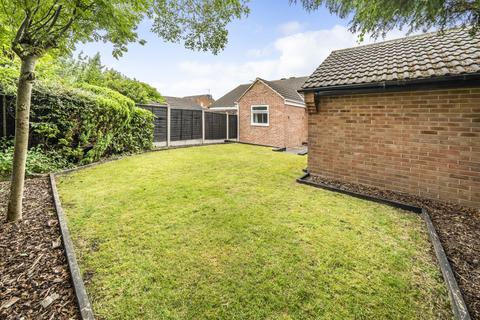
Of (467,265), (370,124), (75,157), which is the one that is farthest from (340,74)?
(75,157)

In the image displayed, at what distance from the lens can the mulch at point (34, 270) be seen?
1.82 meters

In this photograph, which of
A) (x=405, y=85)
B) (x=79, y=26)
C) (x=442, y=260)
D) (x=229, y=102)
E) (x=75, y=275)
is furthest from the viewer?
(x=229, y=102)

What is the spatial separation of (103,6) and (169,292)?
326 cm

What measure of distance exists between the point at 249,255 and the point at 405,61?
5685 mm

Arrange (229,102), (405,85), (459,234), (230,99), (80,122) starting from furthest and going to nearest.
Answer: (230,99) → (229,102) → (80,122) → (405,85) → (459,234)

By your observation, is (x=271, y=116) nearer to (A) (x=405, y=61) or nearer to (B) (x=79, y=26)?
(A) (x=405, y=61)

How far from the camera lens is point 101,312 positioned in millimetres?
1814

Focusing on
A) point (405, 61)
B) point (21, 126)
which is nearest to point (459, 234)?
point (405, 61)

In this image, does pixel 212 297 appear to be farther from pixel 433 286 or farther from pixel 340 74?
pixel 340 74

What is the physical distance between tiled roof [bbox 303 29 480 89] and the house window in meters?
8.08

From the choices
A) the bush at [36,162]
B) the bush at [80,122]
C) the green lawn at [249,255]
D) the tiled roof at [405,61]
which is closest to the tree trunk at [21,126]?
the green lawn at [249,255]

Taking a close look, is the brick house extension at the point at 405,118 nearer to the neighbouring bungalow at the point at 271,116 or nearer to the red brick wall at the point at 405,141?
the red brick wall at the point at 405,141

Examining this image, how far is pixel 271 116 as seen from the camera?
1471cm

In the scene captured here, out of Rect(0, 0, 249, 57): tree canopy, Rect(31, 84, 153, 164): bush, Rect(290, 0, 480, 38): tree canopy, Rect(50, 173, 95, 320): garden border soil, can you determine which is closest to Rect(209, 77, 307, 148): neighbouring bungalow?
Rect(31, 84, 153, 164): bush
